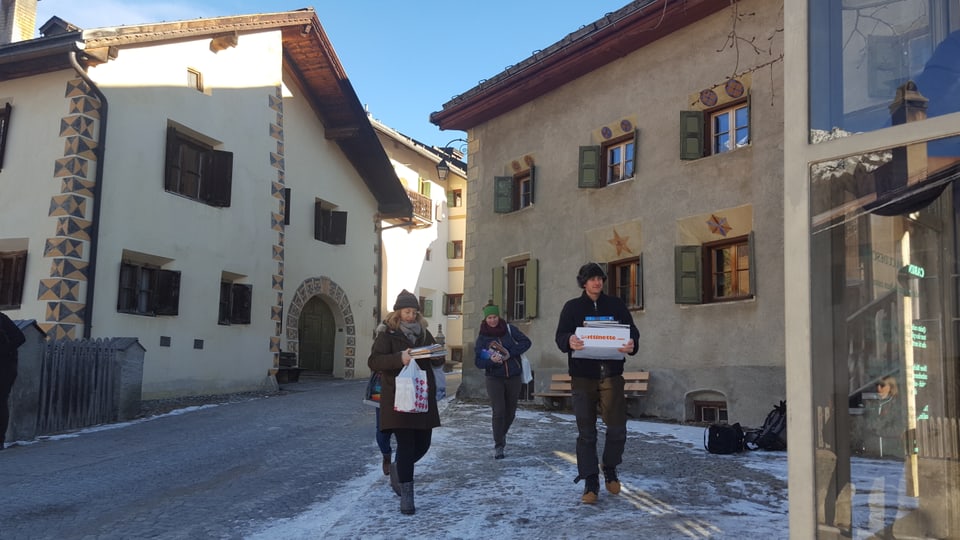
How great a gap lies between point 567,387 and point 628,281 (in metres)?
2.14

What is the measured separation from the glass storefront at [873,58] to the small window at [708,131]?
8.53 m

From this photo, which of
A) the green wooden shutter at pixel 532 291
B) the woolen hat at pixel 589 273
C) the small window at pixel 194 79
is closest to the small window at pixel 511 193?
the green wooden shutter at pixel 532 291

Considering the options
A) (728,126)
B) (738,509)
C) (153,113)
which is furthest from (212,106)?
(738,509)

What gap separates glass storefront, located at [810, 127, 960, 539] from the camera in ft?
11.7

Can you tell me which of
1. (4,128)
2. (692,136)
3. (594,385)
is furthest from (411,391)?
(4,128)

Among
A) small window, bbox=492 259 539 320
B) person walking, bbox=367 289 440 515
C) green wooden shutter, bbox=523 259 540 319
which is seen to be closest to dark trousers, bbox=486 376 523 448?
person walking, bbox=367 289 440 515

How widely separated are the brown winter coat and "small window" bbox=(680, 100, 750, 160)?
7878 mm

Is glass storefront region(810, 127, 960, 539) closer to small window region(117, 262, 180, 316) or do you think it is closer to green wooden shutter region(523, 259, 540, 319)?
green wooden shutter region(523, 259, 540, 319)

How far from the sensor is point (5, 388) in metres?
9.08

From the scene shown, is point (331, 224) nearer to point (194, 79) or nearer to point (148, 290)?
point (194, 79)

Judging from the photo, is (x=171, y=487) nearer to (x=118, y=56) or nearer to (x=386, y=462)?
(x=386, y=462)

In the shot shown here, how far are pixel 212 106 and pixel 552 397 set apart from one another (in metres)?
9.27

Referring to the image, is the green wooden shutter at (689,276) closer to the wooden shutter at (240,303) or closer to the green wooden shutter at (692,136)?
the green wooden shutter at (692,136)

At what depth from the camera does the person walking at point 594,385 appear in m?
5.67
